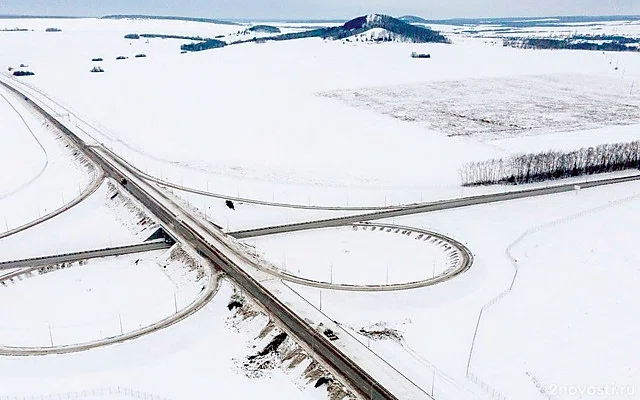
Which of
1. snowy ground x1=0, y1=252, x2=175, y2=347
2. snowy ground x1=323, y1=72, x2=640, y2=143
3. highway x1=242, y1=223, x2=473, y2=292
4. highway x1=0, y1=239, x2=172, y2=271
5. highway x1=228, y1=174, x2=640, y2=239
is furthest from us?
snowy ground x1=323, y1=72, x2=640, y2=143

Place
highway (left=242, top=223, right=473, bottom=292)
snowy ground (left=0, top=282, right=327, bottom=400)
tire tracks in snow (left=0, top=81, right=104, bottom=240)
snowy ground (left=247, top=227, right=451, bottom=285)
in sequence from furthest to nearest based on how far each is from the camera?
tire tracks in snow (left=0, top=81, right=104, bottom=240)
snowy ground (left=247, top=227, right=451, bottom=285)
highway (left=242, top=223, right=473, bottom=292)
snowy ground (left=0, top=282, right=327, bottom=400)

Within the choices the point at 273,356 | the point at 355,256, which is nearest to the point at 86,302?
the point at 273,356

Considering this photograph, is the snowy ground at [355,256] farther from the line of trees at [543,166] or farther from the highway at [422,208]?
the line of trees at [543,166]

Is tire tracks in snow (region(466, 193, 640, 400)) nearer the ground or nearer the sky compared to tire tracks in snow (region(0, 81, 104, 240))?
nearer the ground

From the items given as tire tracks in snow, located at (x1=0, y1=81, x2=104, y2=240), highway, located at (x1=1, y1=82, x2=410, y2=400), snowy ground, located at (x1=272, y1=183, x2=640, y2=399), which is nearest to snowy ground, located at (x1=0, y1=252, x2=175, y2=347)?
highway, located at (x1=1, y1=82, x2=410, y2=400)

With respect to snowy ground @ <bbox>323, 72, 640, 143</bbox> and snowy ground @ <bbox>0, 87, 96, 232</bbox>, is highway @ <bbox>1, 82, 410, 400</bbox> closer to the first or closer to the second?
snowy ground @ <bbox>0, 87, 96, 232</bbox>

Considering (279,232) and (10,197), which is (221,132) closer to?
(10,197)

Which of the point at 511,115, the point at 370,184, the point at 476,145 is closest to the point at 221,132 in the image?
the point at 370,184
